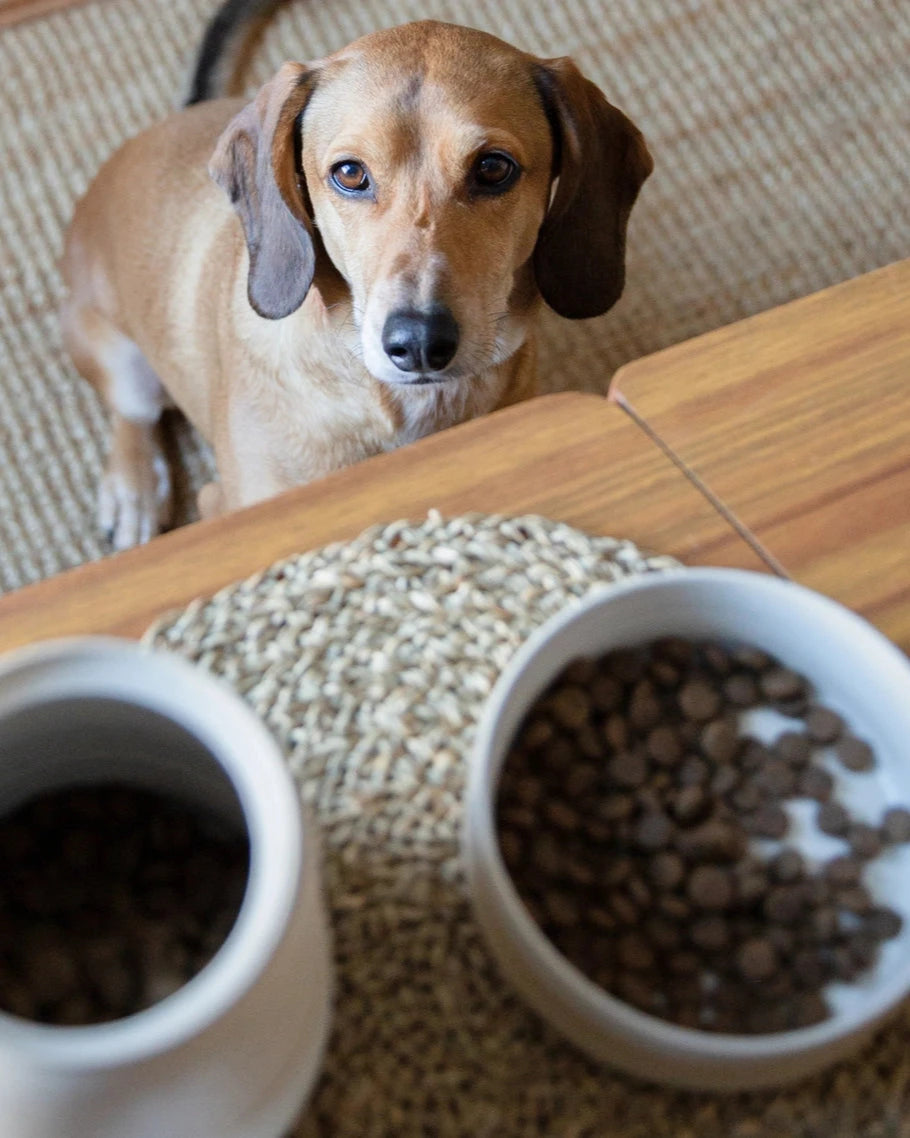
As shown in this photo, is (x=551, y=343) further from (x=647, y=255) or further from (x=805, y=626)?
(x=805, y=626)

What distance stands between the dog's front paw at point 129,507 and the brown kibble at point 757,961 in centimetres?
109

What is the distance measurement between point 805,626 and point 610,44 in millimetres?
1502

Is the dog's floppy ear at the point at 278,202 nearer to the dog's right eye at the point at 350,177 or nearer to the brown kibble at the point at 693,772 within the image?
the dog's right eye at the point at 350,177

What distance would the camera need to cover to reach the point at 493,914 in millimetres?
498

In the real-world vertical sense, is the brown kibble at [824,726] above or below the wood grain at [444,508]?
below

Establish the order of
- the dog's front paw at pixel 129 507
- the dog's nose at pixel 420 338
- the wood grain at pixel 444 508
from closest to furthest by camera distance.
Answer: the wood grain at pixel 444 508, the dog's nose at pixel 420 338, the dog's front paw at pixel 129 507

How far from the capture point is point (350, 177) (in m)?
1.02

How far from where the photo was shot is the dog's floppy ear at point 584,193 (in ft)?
3.43

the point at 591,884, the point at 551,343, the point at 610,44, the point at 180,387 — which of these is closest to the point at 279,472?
the point at 180,387

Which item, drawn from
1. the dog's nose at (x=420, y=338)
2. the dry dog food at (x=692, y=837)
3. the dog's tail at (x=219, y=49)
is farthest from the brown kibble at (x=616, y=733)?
the dog's tail at (x=219, y=49)

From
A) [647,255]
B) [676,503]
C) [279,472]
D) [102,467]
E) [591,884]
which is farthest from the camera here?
[647,255]

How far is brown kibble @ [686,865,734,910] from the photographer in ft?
1.73

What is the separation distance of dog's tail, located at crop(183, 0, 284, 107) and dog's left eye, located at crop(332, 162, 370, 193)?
0.72 m

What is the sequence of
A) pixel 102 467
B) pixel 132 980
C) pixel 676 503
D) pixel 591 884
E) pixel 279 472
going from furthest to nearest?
pixel 102 467 < pixel 279 472 < pixel 676 503 < pixel 591 884 < pixel 132 980
